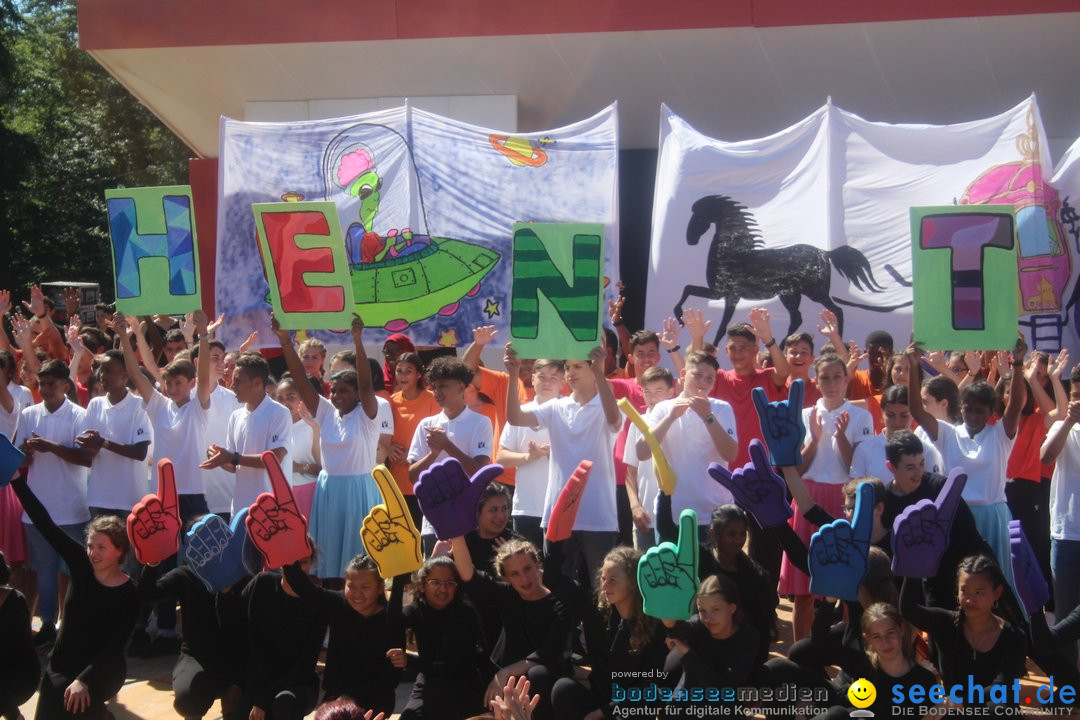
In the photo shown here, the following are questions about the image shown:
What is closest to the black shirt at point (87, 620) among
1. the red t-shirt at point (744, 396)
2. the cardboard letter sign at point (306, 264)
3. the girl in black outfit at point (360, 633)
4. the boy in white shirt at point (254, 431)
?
the girl in black outfit at point (360, 633)

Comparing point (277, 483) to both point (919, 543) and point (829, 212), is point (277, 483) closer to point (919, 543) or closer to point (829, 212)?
point (919, 543)

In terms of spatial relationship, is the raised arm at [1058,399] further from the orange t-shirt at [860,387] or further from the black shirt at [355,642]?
the black shirt at [355,642]

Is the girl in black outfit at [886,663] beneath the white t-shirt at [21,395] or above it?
beneath

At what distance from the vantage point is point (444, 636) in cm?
475

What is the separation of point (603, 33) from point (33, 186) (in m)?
18.7

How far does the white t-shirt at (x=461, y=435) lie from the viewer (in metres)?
5.74

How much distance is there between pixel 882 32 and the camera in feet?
34.8

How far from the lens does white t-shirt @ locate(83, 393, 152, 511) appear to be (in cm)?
626

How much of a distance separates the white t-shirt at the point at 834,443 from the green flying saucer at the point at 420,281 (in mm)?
3252

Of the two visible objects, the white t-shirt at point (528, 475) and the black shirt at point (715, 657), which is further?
the white t-shirt at point (528, 475)

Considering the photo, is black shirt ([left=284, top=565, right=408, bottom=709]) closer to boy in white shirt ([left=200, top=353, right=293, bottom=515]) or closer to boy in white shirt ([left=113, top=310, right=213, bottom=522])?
boy in white shirt ([left=200, top=353, right=293, bottom=515])

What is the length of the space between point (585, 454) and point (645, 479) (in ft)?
1.12

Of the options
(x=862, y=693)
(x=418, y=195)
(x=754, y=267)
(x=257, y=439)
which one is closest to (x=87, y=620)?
(x=257, y=439)

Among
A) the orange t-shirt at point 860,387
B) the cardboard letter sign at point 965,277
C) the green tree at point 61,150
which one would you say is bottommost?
the orange t-shirt at point 860,387
